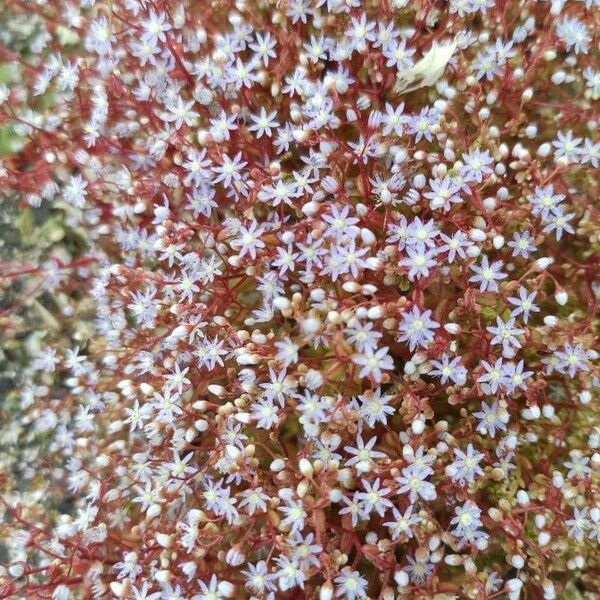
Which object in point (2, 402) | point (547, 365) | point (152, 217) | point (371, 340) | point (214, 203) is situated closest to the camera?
point (371, 340)

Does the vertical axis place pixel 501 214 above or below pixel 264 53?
below

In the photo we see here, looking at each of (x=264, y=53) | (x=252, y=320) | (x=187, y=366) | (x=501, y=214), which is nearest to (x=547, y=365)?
(x=501, y=214)

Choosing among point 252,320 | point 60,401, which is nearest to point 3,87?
point 60,401

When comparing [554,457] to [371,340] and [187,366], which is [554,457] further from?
[187,366]

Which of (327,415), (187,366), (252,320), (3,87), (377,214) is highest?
(3,87)

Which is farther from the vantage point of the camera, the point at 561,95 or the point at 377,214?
the point at 561,95

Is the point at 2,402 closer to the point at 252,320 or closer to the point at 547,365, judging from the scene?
the point at 252,320

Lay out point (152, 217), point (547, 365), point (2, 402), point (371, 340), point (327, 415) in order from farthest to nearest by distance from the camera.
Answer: point (2, 402) → point (152, 217) → point (547, 365) → point (327, 415) → point (371, 340)
